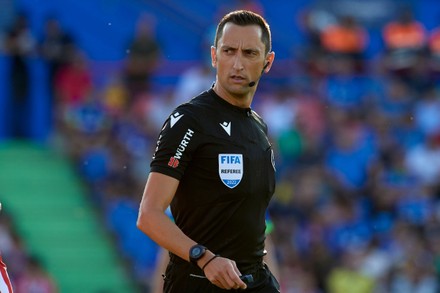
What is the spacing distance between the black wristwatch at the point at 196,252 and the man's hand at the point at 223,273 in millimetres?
74

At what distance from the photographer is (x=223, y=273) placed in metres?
5.57

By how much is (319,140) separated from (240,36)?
10.00 meters

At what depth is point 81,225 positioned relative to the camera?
Answer: 1680 cm

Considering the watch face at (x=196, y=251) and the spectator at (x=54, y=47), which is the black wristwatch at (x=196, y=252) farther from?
the spectator at (x=54, y=47)

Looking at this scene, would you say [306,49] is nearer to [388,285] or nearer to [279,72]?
[279,72]

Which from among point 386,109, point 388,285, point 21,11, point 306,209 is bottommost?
point 388,285

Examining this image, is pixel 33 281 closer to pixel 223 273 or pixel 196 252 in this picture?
pixel 196 252

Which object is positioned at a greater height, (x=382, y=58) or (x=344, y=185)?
(x=382, y=58)

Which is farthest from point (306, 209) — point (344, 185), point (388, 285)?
point (388, 285)

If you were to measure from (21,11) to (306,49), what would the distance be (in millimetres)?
4370

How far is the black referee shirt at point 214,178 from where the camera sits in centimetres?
600

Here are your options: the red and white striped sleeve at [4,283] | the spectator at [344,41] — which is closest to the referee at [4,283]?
the red and white striped sleeve at [4,283]

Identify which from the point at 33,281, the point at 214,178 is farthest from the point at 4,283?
the point at 33,281

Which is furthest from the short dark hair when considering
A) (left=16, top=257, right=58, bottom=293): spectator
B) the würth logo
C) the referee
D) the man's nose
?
(left=16, top=257, right=58, bottom=293): spectator
